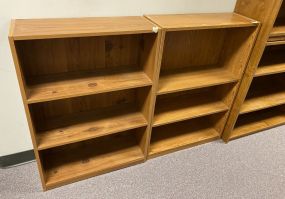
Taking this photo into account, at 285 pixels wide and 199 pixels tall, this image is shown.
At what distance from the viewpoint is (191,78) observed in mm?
1649

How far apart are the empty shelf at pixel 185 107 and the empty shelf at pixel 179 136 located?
28 centimetres

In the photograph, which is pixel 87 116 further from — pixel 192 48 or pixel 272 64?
pixel 272 64

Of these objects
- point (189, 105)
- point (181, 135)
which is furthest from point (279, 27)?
point (181, 135)

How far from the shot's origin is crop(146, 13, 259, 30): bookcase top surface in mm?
1275

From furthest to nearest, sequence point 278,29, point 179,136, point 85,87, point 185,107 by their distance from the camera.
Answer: point 179,136 → point 185,107 → point 278,29 → point 85,87

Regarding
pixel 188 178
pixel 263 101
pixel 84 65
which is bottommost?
pixel 188 178

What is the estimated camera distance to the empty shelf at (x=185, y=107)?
1.70 m

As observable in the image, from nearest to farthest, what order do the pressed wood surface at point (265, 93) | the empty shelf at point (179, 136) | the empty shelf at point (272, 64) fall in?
the empty shelf at point (272, 64)
the empty shelf at point (179, 136)
the pressed wood surface at point (265, 93)

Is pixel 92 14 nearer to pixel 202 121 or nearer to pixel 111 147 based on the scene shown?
pixel 111 147

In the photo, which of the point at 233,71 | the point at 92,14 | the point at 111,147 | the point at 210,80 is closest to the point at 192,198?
the point at 111,147

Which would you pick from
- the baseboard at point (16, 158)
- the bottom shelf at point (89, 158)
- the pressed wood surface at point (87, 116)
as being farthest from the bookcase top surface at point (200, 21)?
the baseboard at point (16, 158)

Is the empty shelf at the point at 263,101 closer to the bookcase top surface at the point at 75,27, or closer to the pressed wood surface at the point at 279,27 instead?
the pressed wood surface at the point at 279,27

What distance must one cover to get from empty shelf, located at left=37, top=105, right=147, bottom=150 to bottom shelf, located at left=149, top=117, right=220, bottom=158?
1.20ft

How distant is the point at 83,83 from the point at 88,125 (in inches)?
12.8
